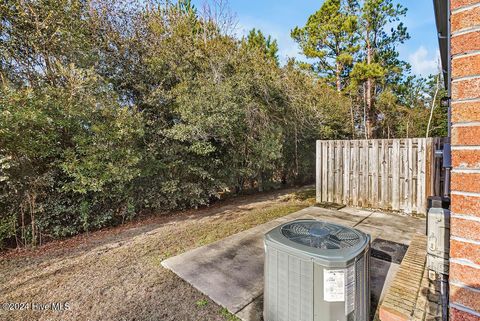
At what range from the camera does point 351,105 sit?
998 cm

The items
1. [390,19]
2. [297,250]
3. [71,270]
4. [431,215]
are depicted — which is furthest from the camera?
[390,19]

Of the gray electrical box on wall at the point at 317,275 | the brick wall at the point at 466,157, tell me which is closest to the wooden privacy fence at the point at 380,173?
the gray electrical box on wall at the point at 317,275

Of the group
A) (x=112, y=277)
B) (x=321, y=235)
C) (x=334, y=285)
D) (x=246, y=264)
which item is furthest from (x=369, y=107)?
(x=112, y=277)

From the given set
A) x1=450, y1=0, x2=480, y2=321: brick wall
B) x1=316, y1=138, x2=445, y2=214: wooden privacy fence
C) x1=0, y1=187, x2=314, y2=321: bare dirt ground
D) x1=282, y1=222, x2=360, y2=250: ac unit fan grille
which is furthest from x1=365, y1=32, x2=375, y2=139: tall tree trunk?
x1=450, y1=0, x2=480, y2=321: brick wall

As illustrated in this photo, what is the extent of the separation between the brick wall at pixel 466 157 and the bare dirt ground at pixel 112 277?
1.59 metres

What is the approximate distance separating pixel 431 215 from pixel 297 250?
0.70 meters

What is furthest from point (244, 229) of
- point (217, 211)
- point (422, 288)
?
point (422, 288)

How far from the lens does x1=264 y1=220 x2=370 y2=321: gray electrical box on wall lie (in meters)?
1.29

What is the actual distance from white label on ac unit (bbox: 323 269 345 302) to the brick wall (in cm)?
49

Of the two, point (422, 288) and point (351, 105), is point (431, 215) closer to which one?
point (422, 288)

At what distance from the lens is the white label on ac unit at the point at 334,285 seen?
4.18 ft

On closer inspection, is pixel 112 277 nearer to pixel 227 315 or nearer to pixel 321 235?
pixel 227 315

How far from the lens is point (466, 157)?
33.1 inches

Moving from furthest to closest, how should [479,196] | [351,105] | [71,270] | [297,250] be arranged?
[351,105] < [71,270] < [297,250] < [479,196]
